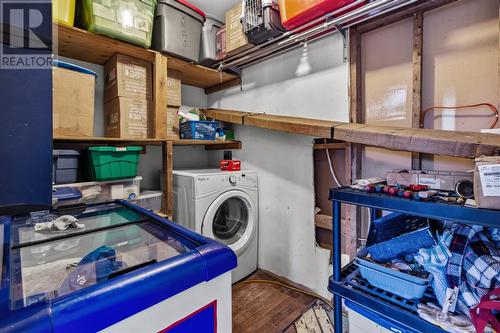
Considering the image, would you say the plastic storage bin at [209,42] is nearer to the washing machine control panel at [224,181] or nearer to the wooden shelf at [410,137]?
the wooden shelf at [410,137]

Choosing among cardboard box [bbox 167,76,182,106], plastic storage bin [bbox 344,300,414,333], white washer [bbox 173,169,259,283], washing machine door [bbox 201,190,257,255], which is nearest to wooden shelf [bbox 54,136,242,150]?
white washer [bbox 173,169,259,283]

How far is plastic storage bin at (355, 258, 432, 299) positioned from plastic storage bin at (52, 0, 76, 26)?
2.23 meters

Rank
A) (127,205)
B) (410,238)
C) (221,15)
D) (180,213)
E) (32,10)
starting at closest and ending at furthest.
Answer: (32,10) < (410,238) < (127,205) < (180,213) < (221,15)

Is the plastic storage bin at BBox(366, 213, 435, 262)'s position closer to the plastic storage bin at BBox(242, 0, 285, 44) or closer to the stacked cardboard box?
the plastic storage bin at BBox(242, 0, 285, 44)

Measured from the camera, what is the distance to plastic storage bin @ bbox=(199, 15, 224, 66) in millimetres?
2256

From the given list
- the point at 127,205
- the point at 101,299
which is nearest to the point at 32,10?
the point at 101,299

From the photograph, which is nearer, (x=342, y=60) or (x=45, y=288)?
(x=45, y=288)

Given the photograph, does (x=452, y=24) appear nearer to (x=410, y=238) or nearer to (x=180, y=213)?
(x=410, y=238)

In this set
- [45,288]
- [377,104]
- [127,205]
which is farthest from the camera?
[377,104]

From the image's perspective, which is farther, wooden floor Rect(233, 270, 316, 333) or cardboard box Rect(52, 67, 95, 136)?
wooden floor Rect(233, 270, 316, 333)

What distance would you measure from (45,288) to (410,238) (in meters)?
1.34

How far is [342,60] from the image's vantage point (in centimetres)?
176

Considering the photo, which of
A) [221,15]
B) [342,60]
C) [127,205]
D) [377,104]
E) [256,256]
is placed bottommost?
[256,256]

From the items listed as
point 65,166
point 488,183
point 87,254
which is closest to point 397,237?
point 488,183
